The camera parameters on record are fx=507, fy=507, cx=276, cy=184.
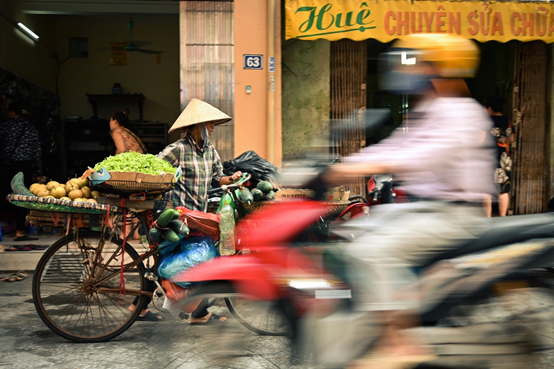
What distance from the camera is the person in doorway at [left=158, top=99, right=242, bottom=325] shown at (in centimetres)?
429

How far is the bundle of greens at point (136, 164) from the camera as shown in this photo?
149 inches

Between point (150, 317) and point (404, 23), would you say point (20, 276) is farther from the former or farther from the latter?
point (404, 23)

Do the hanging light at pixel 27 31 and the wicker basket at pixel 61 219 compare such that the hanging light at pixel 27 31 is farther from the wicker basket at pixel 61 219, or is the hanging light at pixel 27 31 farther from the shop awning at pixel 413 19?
the wicker basket at pixel 61 219

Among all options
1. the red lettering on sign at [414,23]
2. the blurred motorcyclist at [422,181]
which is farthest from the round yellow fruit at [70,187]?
the red lettering on sign at [414,23]

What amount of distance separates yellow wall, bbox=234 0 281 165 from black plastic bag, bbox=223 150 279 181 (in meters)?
2.01

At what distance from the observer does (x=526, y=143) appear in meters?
9.26

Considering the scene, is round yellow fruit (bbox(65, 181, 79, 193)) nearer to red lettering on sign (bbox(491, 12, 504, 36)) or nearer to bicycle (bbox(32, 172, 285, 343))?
bicycle (bbox(32, 172, 285, 343))

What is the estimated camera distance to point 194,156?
437cm

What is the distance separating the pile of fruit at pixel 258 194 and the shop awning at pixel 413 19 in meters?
4.02

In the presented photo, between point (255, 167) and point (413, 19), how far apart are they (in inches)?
156

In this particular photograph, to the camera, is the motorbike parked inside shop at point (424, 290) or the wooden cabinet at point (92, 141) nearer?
the motorbike parked inside shop at point (424, 290)

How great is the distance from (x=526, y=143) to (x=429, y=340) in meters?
8.04

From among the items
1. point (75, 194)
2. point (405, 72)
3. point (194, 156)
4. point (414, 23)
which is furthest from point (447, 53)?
point (414, 23)

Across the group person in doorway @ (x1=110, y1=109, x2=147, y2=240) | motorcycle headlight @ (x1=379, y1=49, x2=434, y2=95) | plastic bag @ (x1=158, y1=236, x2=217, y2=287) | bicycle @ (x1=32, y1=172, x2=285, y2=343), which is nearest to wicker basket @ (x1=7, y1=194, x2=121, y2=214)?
bicycle @ (x1=32, y1=172, x2=285, y2=343)
